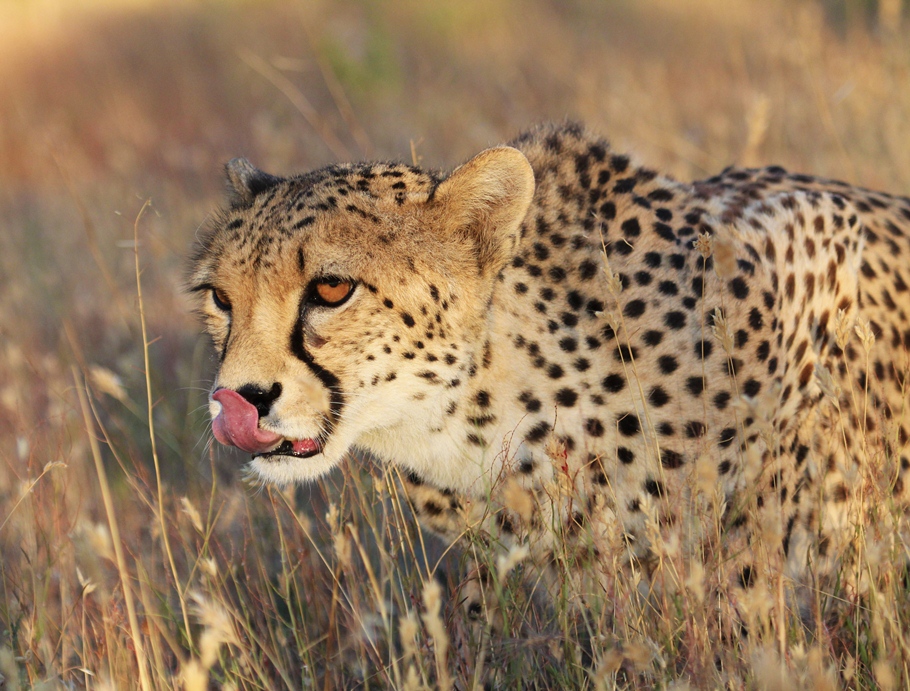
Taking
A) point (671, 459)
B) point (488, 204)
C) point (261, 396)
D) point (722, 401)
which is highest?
point (488, 204)

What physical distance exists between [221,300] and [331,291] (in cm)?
32

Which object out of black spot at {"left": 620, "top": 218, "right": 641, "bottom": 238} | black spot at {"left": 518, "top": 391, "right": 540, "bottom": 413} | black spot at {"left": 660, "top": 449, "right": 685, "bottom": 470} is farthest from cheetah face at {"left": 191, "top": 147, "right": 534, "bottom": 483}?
black spot at {"left": 660, "top": 449, "right": 685, "bottom": 470}

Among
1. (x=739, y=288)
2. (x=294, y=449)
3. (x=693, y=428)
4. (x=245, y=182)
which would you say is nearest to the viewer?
(x=294, y=449)

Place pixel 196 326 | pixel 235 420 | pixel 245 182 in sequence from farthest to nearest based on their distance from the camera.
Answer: pixel 196 326 < pixel 245 182 < pixel 235 420

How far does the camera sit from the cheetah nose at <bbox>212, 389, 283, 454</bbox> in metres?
2.18

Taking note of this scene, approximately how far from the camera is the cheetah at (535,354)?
7.53ft

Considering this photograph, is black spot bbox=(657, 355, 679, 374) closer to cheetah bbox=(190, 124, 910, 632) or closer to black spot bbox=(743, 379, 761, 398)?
cheetah bbox=(190, 124, 910, 632)

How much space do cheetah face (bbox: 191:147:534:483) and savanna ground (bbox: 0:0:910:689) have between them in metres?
0.25

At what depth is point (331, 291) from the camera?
233 cm

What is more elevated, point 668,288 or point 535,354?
point 668,288

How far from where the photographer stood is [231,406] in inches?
86.0

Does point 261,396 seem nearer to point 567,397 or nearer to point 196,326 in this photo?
point 567,397

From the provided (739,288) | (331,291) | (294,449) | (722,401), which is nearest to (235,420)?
(294,449)

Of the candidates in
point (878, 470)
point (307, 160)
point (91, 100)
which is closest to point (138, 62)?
point (91, 100)
